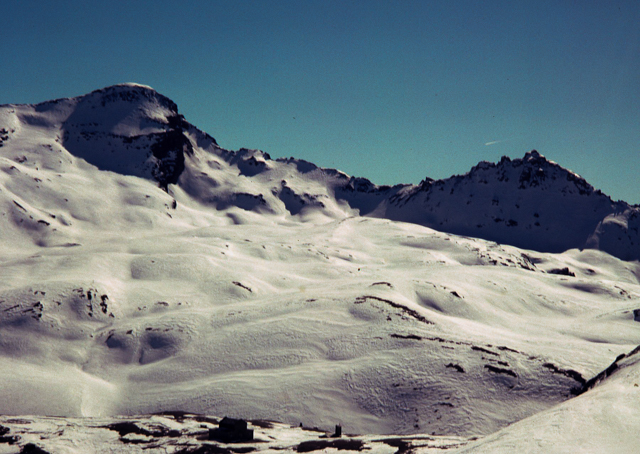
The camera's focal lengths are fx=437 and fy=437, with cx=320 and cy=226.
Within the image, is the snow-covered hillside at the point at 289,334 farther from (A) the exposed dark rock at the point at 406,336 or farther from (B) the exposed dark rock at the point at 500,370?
(A) the exposed dark rock at the point at 406,336

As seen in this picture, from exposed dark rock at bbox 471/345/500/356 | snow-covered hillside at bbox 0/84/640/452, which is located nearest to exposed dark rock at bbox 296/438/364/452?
snow-covered hillside at bbox 0/84/640/452

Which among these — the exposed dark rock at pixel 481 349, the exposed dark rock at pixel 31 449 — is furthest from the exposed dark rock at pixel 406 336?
the exposed dark rock at pixel 31 449

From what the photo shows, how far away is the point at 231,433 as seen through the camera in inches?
1361

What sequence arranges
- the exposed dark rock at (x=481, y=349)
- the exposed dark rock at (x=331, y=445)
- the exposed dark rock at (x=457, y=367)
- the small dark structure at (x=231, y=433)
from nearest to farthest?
the exposed dark rock at (x=331, y=445), the small dark structure at (x=231, y=433), the exposed dark rock at (x=457, y=367), the exposed dark rock at (x=481, y=349)

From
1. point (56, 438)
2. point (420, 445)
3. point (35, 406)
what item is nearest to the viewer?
point (420, 445)

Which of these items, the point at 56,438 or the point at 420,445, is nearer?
the point at 420,445

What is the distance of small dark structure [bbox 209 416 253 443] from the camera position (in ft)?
113

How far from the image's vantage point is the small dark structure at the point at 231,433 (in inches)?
1355

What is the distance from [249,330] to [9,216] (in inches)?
3903

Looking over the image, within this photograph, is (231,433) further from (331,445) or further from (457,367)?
(457,367)

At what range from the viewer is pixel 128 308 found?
251 feet

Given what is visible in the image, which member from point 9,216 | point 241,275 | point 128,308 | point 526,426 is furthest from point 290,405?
point 9,216

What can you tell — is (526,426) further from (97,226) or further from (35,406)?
(97,226)

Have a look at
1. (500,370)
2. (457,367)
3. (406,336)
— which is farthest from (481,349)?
(406,336)
